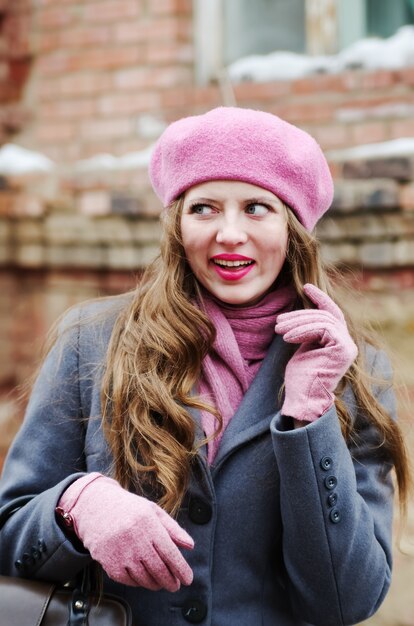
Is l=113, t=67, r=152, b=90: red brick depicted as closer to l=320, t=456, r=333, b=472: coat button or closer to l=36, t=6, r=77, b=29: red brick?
l=36, t=6, r=77, b=29: red brick

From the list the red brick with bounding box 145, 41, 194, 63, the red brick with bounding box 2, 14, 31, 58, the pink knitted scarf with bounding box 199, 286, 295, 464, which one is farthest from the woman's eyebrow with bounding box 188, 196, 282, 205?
the red brick with bounding box 2, 14, 31, 58

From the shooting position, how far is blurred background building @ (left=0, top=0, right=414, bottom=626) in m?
2.99

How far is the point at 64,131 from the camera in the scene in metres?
3.64

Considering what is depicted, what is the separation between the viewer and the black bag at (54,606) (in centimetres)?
158

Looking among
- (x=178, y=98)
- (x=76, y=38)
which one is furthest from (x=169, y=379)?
(x=76, y=38)

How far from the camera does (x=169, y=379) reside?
5.90 feet

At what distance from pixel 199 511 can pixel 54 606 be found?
34 centimetres

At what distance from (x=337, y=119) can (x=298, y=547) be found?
197 centimetres

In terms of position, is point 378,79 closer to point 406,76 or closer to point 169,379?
point 406,76

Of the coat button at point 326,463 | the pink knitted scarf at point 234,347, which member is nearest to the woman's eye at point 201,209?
the pink knitted scarf at point 234,347

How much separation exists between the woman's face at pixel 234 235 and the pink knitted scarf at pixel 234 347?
57 millimetres

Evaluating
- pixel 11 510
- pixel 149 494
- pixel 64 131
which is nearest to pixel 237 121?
pixel 149 494

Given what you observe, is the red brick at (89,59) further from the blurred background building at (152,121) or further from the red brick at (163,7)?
the red brick at (163,7)

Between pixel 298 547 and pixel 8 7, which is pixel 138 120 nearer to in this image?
pixel 8 7
